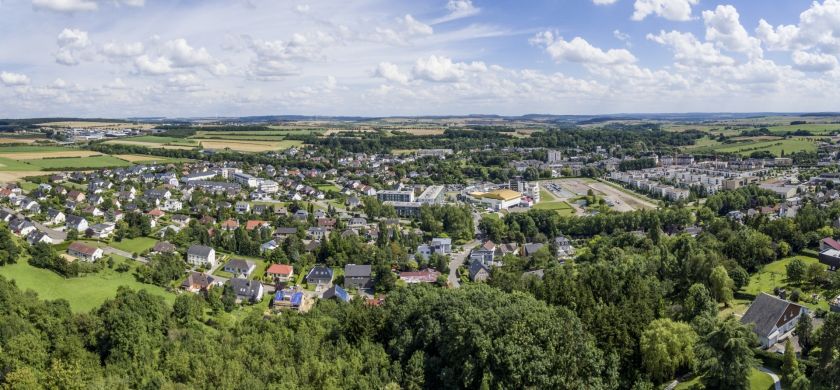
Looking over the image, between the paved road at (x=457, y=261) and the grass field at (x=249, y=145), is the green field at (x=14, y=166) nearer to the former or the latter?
the grass field at (x=249, y=145)

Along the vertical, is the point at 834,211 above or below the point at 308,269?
above

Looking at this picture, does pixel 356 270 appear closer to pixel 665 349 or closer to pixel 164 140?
pixel 665 349

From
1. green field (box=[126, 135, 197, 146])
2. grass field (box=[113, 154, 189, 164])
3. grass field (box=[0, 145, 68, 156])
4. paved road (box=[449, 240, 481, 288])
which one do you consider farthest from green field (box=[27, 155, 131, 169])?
paved road (box=[449, 240, 481, 288])

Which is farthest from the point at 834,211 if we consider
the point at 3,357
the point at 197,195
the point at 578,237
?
the point at 197,195

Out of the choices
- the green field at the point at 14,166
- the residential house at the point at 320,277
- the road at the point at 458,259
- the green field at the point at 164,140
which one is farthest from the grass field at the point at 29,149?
the road at the point at 458,259

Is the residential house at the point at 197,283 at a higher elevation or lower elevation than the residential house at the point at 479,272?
higher

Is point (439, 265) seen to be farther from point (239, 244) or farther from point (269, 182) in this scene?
point (269, 182)

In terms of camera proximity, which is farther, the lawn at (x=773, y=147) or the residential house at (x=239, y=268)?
the lawn at (x=773, y=147)

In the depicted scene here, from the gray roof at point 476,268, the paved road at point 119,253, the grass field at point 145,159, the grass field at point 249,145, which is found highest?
the grass field at point 249,145
